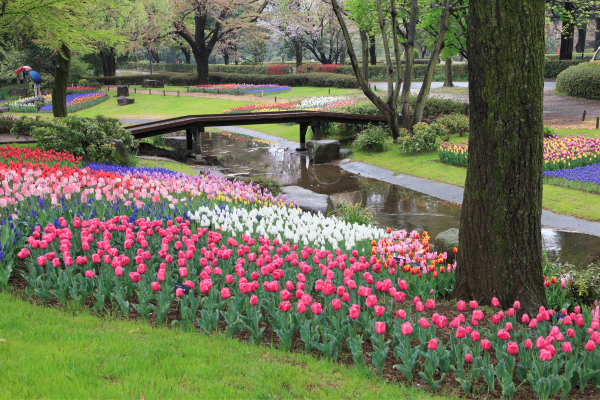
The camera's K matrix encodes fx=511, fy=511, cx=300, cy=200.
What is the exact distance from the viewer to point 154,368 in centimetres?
376

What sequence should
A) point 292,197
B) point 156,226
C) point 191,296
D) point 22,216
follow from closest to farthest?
1. point 191,296
2. point 156,226
3. point 22,216
4. point 292,197

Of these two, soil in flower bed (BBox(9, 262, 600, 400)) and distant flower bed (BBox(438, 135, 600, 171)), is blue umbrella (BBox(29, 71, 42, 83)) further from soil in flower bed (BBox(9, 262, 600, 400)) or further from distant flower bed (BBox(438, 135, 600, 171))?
soil in flower bed (BBox(9, 262, 600, 400))

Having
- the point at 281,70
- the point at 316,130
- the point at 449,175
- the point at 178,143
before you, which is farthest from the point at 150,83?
the point at 449,175

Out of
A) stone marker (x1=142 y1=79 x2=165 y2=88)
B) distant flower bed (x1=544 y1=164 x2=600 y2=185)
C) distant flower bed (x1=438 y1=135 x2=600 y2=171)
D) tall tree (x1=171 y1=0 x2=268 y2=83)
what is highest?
tall tree (x1=171 y1=0 x2=268 y2=83)

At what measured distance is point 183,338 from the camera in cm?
434

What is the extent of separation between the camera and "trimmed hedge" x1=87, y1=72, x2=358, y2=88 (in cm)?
4206

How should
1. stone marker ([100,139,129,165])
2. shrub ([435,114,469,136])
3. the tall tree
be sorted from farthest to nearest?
the tall tree → shrub ([435,114,469,136]) → stone marker ([100,139,129,165])

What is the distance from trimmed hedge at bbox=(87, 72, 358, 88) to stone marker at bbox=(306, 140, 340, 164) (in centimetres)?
2139

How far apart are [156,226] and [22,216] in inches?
77.5

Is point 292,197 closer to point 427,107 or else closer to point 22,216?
point 22,216

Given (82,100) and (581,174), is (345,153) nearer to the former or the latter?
(581,174)

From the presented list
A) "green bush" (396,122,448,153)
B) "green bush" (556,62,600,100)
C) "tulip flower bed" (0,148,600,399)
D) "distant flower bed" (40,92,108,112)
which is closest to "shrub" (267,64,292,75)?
"distant flower bed" (40,92,108,112)

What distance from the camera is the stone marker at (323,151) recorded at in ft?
65.5

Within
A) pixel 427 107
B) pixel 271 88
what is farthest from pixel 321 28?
pixel 427 107
